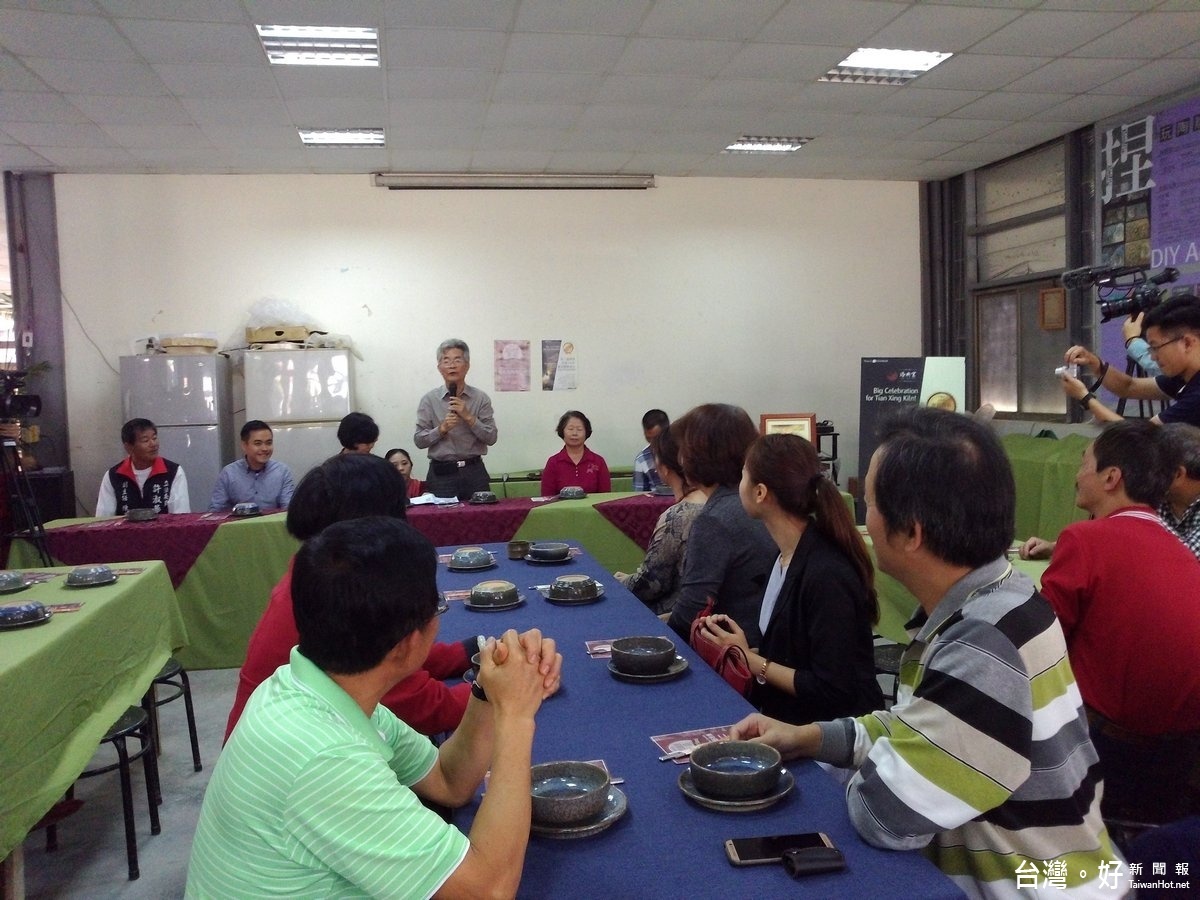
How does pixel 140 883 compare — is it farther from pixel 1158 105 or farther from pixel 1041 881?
pixel 1158 105

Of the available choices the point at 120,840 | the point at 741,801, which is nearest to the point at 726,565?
the point at 741,801

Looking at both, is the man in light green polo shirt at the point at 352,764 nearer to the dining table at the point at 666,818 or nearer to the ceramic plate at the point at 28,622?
the dining table at the point at 666,818

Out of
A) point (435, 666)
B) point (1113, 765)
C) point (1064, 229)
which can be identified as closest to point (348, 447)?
point (435, 666)

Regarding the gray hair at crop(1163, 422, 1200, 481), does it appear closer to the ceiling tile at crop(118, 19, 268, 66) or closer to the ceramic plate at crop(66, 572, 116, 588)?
the ceramic plate at crop(66, 572, 116, 588)

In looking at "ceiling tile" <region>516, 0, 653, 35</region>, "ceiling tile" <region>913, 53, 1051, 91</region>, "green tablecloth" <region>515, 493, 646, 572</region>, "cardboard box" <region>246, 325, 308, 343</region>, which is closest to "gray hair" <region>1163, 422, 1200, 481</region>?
"green tablecloth" <region>515, 493, 646, 572</region>

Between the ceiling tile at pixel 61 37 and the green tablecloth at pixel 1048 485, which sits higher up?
the ceiling tile at pixel 61 37

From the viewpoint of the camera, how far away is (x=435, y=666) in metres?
1.82

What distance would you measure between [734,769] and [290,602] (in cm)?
81

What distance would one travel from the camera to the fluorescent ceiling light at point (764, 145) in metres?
5.91

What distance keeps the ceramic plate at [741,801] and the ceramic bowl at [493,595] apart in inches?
45.4

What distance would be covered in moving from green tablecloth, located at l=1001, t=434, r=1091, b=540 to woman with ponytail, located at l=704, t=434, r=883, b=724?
12.2 ft

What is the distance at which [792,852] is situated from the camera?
1021 mm

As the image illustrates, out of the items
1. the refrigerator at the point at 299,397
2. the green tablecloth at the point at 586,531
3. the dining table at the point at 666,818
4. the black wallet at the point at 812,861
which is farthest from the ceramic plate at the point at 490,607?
the refrigerator at the point at 299,397

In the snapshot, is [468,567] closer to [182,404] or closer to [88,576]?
[88,576]
